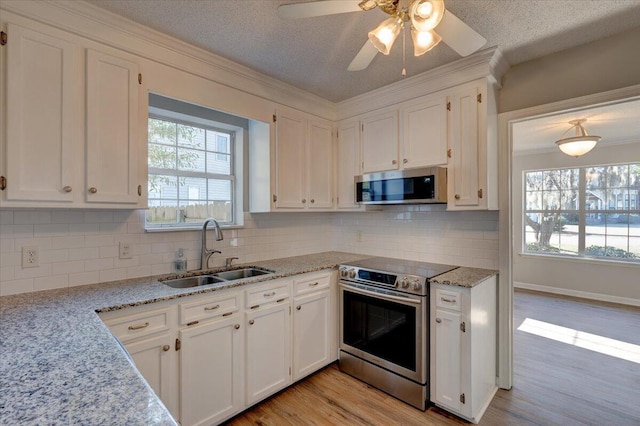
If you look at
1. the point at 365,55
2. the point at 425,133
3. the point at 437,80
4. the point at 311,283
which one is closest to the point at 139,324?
the point at 311,283

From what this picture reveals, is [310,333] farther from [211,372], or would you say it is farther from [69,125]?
[69,125]

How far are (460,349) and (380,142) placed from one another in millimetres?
1830

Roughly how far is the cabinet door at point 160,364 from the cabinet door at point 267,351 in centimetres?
49

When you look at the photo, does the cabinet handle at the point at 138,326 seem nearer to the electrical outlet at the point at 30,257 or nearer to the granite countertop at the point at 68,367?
the granite countertop at the point at 68,367

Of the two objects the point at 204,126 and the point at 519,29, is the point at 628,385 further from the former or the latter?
the point at 204,126

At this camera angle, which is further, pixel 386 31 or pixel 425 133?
pixel 425 133

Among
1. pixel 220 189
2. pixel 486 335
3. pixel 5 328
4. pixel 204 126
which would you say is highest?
pixel 204 126

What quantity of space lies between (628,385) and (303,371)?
8.55 feet

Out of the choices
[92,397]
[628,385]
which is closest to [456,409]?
[628,385]

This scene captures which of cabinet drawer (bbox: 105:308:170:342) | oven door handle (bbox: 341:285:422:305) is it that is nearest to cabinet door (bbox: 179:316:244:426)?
cabinet drawer (bbox: 105:308:170:342)

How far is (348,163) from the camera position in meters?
3.22

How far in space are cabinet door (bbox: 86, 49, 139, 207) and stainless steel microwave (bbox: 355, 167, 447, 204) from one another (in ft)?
6.08

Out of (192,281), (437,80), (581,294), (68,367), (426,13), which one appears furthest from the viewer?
(581,294)

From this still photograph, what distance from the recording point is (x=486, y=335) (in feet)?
7.61
